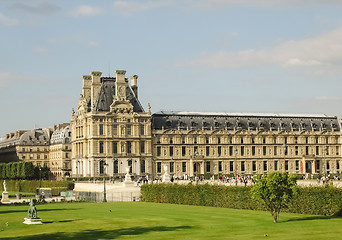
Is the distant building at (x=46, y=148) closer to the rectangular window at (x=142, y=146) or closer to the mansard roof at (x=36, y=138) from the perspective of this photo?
the mansard roof at (x=36, y=138)

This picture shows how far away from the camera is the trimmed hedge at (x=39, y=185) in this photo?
98.2 m

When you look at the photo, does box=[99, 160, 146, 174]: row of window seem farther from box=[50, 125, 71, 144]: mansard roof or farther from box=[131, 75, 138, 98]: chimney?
box=[50, 125, 71, 144]: mansard roof

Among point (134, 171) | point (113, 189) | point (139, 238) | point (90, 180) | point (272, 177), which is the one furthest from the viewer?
point (134, 171)

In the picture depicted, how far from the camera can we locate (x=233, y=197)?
5816 centimetres

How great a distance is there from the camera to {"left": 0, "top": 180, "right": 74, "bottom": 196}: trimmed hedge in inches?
3865

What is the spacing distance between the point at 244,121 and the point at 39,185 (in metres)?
51.8

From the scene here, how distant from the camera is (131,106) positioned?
12781 cm

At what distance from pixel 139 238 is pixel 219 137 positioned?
103m

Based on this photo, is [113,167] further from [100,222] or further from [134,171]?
[100,222]

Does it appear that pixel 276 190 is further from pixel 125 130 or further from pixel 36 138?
pixel 36 138

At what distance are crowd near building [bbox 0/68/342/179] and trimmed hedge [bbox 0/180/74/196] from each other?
1287 centimetres

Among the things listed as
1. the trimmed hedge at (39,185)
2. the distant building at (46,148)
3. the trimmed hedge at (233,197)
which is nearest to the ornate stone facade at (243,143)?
the trimmed hedge at (39,185)

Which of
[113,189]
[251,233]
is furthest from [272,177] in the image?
[113,189]

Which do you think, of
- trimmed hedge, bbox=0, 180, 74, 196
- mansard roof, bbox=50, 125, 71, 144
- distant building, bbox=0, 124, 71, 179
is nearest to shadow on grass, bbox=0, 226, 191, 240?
trimmed hedge, bbox=0, 180, 74, 196
